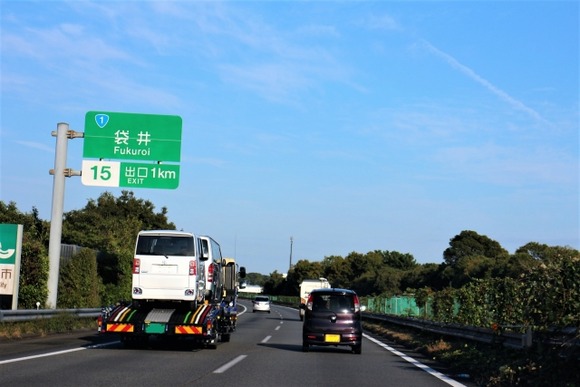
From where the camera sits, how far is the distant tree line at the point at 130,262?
2525cm

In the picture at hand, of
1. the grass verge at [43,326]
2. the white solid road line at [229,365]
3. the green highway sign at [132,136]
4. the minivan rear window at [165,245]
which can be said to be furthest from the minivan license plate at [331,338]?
the green highway sign at [132,136]

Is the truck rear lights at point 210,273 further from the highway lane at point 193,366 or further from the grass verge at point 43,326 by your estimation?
the grass verge at point 43,326

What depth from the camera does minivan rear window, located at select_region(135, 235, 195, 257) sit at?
19766mm

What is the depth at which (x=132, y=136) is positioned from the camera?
25828mm

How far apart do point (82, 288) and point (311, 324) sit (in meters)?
13.6

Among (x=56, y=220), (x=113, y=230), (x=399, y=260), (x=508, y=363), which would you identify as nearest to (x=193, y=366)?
(x=508, y=363)

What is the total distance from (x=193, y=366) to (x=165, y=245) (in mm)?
5701

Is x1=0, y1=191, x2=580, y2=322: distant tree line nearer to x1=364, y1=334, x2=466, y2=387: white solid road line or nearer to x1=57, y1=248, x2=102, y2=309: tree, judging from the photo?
x1=57, y1=248, x2=102, y2=309: tree

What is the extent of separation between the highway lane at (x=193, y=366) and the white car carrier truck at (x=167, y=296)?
1.88 feet

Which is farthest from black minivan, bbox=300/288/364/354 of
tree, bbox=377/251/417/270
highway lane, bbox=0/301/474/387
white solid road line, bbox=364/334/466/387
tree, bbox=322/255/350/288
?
tree, bbox=377/251/417/270

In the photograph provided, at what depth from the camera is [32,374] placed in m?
12.2

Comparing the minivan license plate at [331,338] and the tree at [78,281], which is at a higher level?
the tree at [78,281]

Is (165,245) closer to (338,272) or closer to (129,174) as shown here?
(129,174)

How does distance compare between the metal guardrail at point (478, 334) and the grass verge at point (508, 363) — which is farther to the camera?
the metal guardrail at point (478, 334)
